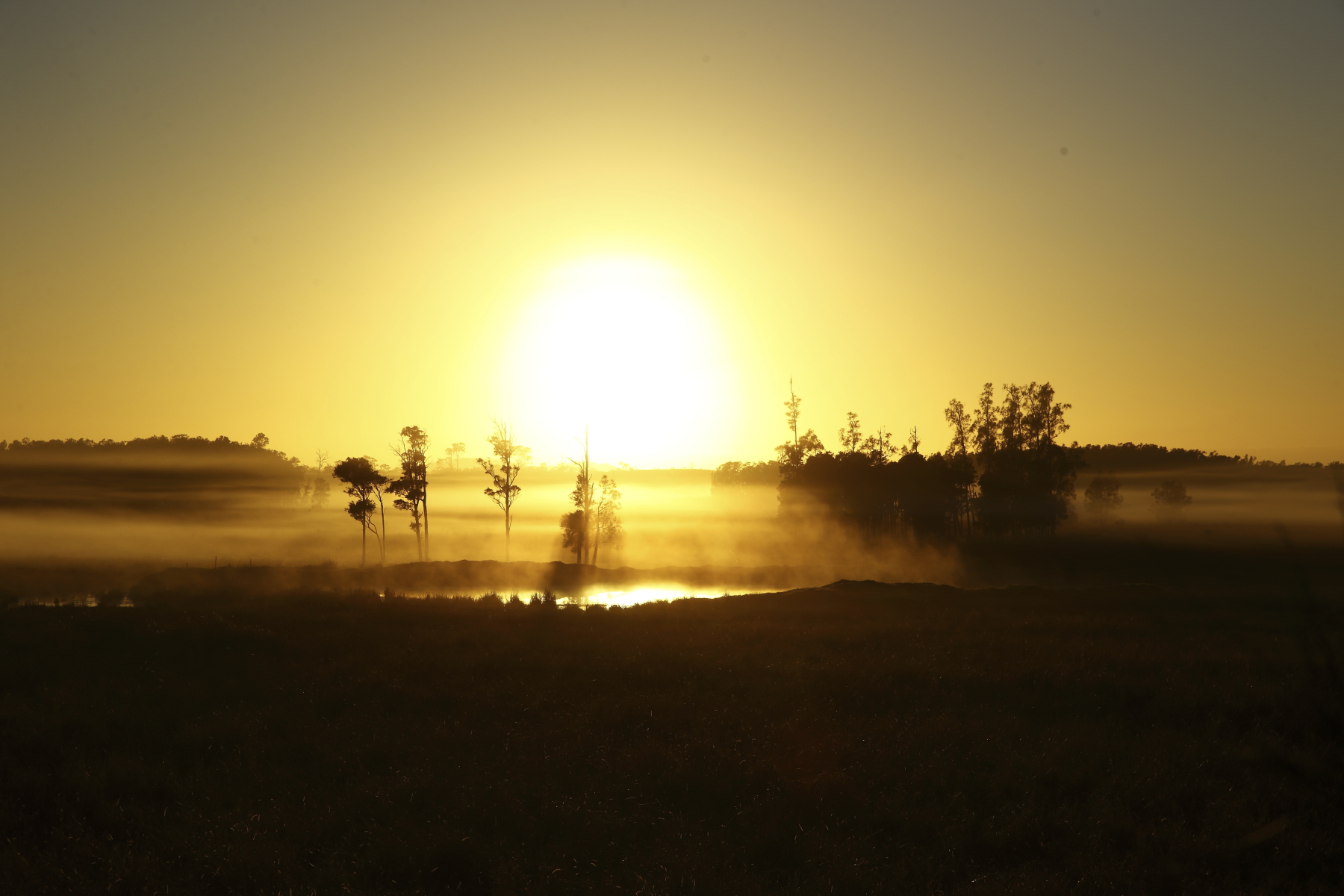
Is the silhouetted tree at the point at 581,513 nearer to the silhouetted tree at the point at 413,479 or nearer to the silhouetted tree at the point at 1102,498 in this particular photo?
the silhouetted tree at the point at 413,479

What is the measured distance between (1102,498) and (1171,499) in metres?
17.0

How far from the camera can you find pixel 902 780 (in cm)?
1133

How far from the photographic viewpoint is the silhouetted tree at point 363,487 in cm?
8231

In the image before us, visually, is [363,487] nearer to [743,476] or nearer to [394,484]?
[394,484]

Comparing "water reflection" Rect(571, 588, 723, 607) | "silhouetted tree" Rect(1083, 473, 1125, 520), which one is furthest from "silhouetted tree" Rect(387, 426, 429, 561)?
"silhouetted tree" Rect(1083, 473, 1125, 520)

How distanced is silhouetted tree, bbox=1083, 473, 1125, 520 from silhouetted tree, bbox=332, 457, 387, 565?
108 metres

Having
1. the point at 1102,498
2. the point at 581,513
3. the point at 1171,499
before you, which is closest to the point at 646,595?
the point at 581,513

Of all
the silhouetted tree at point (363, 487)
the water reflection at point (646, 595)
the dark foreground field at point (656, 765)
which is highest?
the silhouetted tree at point (363, 487)

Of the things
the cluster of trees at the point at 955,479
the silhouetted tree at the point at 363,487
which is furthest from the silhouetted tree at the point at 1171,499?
the silhouetted tree at the point at 363,487

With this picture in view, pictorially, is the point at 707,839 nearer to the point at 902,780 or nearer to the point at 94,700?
the point at 902,780

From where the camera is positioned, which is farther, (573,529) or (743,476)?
(743,476)

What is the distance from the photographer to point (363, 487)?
84312 mm

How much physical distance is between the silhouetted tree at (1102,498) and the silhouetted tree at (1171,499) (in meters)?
10.1

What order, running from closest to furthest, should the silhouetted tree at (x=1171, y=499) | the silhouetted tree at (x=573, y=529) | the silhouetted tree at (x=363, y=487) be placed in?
1. the silhouetted tree at (x=363, y=487)
2. the silhouetted tree at (x=573, y=529)
3. the silhouetted tree at (x=1171, y=499)
